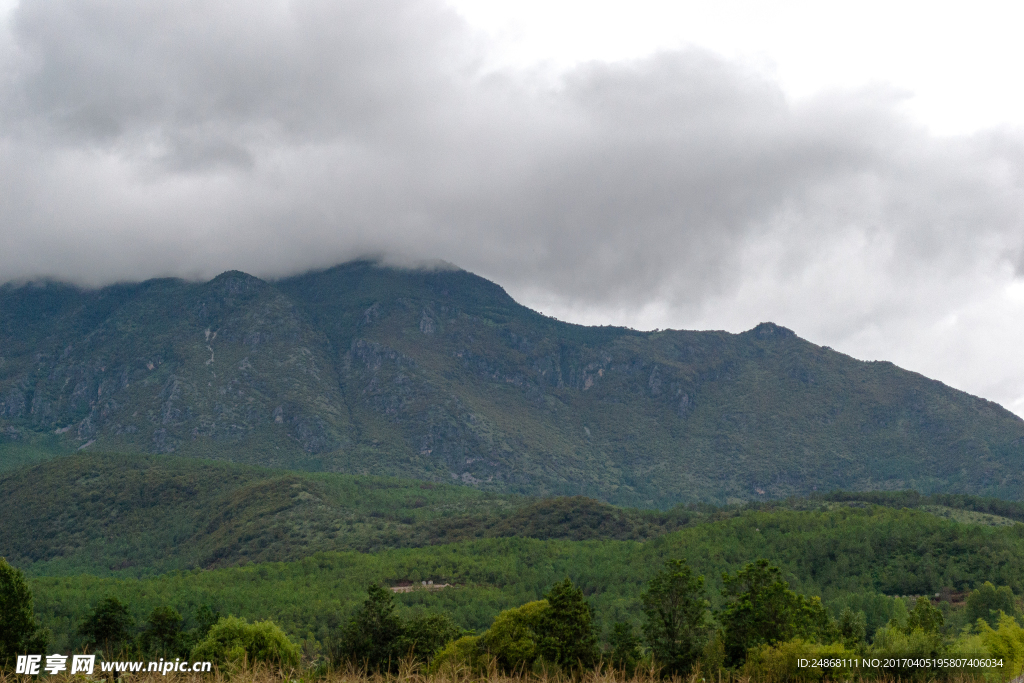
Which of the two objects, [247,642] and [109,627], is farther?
[109,627]

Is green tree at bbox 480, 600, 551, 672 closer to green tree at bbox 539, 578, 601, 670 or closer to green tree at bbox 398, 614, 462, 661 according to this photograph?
green tree at bbox 539, 578, 601, 670

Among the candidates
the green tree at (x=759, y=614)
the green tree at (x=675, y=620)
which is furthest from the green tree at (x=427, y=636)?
the green tree at (x=759, y=614)

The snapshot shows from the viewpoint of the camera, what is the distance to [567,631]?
2409 inches

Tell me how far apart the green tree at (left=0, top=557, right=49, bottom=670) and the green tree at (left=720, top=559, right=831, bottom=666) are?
54.7 m

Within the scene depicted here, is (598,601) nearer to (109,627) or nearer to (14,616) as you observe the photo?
(109,627)

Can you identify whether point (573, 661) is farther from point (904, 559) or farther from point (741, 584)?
point (904, 559)

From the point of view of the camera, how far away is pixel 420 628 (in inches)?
2980

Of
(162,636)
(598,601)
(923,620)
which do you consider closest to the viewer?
(923,620)

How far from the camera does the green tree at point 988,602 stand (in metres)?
106

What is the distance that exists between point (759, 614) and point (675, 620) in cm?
648

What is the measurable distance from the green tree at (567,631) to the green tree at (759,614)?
10.8 metres

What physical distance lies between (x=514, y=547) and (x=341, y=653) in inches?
4421

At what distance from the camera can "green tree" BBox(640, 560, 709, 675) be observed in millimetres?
59781

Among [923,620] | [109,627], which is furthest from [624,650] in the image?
[109,627]
